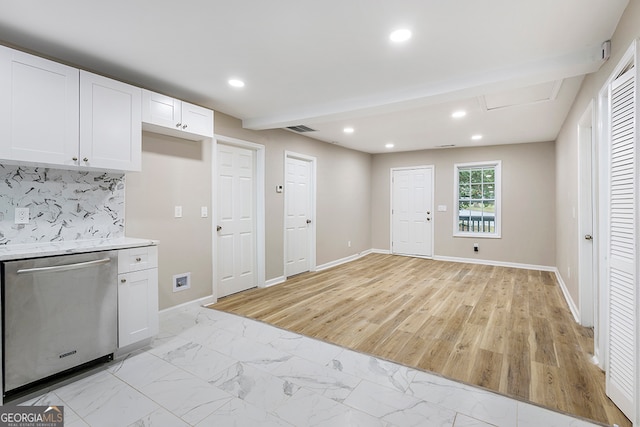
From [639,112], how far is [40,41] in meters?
3.87

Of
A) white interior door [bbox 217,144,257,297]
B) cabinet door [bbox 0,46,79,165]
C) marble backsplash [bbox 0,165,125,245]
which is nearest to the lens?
cabinet door [bbox 0,46,79,165]

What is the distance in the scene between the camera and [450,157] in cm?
658

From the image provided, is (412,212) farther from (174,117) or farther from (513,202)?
(174,117)

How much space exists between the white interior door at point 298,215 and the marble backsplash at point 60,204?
2.58 meters

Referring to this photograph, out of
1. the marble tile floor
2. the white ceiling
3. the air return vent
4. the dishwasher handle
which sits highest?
the air return vent

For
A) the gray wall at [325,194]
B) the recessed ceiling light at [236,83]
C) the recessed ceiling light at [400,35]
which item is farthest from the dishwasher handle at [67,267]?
the recessed ceiling light at [400,35]

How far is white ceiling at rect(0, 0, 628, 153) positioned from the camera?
1.91 m

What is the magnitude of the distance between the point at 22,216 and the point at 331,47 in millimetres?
2741

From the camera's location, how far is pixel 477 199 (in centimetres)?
647

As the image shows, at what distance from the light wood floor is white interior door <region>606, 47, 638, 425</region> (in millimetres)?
221

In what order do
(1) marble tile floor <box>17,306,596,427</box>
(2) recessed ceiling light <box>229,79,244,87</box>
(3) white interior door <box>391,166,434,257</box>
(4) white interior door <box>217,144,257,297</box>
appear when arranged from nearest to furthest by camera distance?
1. (1) marble tile floor <box>17,306,596,427</box>
2. (2) recessed ceiling light <box>229,79,244,87</box>
3. (4) white interior door <box>217,144,257,297</box>
4. (3) white interior door <box>391,166,434,257</box>

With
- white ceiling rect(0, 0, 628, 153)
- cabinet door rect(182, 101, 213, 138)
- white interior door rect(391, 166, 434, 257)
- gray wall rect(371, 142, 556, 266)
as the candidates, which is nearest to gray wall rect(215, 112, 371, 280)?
cabinet door rect(182, 101, 213, 138)

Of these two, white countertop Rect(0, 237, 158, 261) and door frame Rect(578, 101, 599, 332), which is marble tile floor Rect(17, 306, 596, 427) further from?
door frame Rect(578, 101, 599, 332)

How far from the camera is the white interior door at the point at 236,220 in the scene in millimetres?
4098
